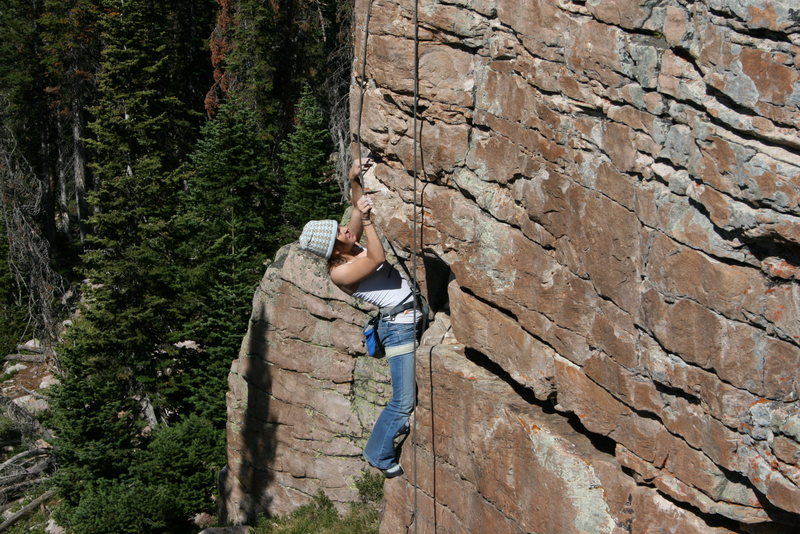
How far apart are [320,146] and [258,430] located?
1135 centimetres

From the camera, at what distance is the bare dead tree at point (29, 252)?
25734 mm

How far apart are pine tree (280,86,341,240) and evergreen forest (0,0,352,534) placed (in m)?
0.05

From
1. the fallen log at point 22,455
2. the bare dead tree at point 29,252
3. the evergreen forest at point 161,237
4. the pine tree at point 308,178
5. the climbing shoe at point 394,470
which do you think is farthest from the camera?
the bare dead tree at point 29,252

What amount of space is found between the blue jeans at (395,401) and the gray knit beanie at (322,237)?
815 millimetres

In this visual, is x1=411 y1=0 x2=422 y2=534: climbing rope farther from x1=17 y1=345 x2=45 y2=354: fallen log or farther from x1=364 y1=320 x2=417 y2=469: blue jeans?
x1=17 y1=345 x2=45 y2=354: fallen log

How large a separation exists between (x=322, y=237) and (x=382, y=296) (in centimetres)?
69

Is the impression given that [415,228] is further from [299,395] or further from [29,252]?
[29,252]

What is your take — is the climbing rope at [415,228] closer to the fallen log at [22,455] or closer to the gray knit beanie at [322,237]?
the gray knit beanie at [322,237]

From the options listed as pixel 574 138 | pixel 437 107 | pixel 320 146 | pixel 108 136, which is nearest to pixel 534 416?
pixel 574 138

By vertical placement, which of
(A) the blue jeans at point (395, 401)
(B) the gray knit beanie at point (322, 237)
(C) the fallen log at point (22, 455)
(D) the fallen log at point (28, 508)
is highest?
(B) the gray knit beanie at point (322, 237)

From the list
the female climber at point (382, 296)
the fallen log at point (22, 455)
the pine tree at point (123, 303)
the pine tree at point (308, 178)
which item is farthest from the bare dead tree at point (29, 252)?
the female climber at point (382, 296)

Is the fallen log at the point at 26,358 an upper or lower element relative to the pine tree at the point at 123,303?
lower

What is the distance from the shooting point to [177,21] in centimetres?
3538

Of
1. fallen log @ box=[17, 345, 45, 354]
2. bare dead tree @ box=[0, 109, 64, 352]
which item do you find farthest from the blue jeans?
fallen log @ box=[17, 345, 45, 354]
